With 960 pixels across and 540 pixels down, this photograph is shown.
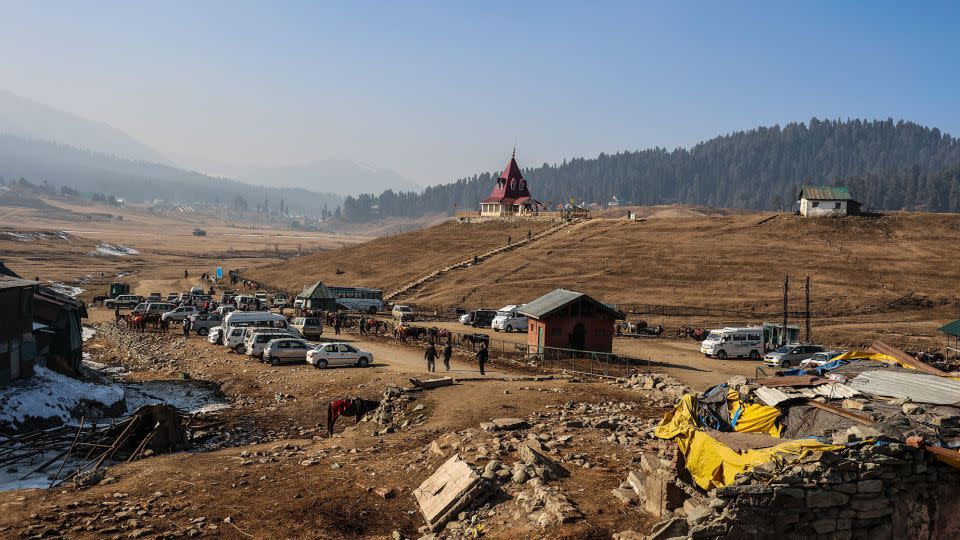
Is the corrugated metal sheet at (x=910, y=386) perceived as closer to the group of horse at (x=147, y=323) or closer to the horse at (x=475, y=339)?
the horse at (x=475, y=339)

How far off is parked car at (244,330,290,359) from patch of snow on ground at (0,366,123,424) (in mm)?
8703

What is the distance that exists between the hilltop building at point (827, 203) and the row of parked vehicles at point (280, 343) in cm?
7282

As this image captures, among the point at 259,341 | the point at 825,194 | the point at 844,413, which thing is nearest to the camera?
the point at 844,413

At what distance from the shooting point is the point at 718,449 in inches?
529

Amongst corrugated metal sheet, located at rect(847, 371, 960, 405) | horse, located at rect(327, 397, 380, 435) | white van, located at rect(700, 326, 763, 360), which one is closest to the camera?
corrugated metal sheet, located at rect(847, 371, 960, 405)

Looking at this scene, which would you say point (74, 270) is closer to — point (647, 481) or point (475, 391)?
point (475, 391)

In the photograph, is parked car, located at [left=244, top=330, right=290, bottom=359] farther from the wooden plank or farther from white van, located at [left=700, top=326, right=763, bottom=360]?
the wooden plank

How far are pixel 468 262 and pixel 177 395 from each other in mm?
56073

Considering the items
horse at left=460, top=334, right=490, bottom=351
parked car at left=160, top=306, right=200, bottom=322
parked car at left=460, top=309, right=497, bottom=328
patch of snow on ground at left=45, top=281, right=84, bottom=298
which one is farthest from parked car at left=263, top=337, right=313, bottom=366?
patch of snow on ground at left=45, top=281, right=84, bottom=298

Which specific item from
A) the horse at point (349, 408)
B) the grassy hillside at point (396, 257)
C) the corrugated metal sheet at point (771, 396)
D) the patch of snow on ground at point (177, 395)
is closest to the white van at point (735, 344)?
the horse at point (349, 408)

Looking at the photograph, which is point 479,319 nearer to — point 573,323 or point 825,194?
point 573,323

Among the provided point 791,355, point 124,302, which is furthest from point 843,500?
point 124,302

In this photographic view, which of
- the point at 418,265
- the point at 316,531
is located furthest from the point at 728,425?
the point at 418,265

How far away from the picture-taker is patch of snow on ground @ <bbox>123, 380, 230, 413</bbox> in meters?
30.3
